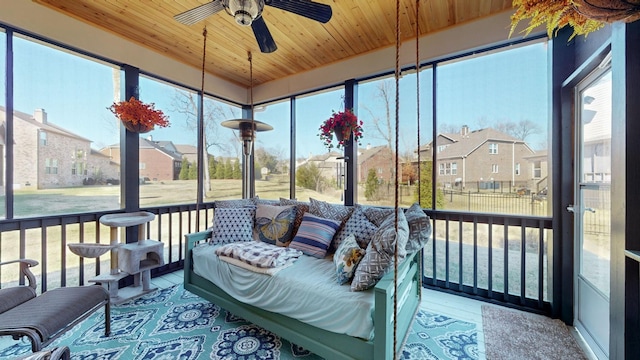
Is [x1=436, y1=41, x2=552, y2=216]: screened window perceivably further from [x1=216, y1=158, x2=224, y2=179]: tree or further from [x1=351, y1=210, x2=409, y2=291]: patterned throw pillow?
[x1=216, y1=158, x2=224, y2=179]: tree

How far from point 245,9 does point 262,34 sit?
498 millimetres

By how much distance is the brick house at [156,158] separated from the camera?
3014 mm

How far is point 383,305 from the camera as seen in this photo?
1404mm

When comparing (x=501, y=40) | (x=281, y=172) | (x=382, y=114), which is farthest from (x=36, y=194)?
(x=501, y=40)

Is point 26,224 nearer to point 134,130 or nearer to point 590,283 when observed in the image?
point 134,130

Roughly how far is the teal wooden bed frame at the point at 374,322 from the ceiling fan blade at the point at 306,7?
191 cm

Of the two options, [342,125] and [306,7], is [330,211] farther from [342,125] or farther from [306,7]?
[306,7]

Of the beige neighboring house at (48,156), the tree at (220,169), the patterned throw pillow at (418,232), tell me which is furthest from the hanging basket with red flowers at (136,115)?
the patterned throw pillow at (418,232)

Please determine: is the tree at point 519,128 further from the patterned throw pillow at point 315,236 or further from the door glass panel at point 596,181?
the patterned throw pillow at point 315,236

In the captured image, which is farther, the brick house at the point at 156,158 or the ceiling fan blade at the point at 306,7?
the brick house at the point at 156,158

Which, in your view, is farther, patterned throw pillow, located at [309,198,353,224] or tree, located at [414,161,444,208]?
tree, located at [414,161,444,208]

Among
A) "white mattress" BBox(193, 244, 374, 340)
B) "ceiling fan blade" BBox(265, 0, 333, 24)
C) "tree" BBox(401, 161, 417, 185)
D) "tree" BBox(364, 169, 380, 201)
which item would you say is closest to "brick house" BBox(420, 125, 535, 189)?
"tree" BBox(401, 161, 417, 185)

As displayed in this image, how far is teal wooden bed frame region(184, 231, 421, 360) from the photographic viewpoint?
55.6 inches

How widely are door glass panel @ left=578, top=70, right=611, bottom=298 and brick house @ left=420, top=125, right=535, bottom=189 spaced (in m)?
0.47
